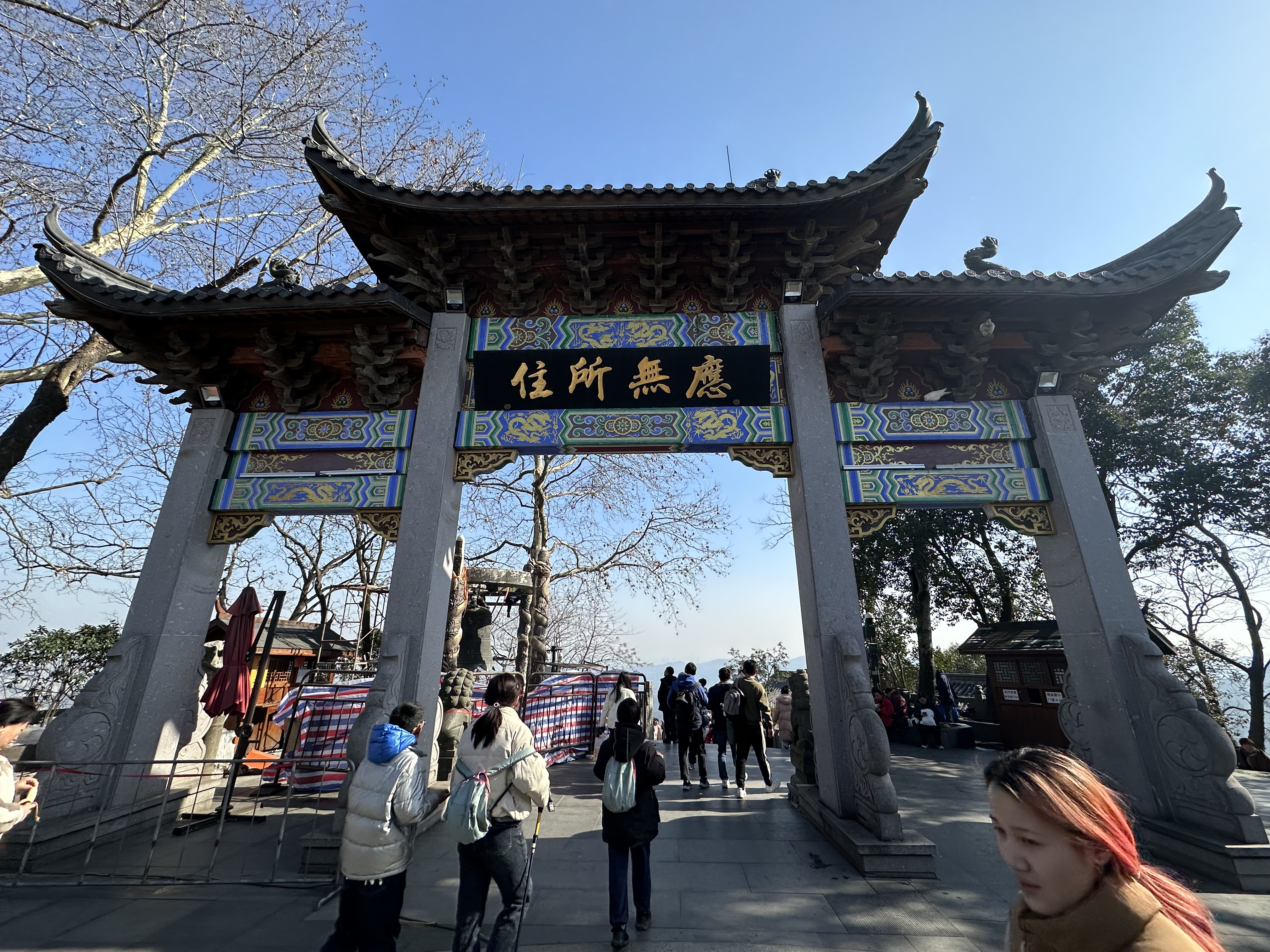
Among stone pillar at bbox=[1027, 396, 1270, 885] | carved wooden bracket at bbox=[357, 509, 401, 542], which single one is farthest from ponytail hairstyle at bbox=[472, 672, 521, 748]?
stone pillar at bbox=[1027, 396, 1270, 885]

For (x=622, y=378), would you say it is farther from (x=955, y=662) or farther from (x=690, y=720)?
(x=955, y=662)

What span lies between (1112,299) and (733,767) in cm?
805

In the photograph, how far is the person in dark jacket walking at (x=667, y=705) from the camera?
9.48 metres

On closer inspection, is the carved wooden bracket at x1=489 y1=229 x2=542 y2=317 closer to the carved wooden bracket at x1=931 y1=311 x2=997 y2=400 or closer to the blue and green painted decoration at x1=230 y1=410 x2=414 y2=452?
the blue and green painted decoration at x1=230 y1=410 x2=414 y2=452

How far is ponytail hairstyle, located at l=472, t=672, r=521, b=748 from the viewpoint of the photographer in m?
3.19

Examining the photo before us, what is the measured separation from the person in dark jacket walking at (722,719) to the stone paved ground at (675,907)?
1955mm

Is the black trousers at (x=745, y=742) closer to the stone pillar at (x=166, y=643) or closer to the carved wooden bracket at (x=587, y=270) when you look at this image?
the carved wooden bracket at (x=587, y=270)

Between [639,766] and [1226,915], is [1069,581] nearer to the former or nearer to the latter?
[1226,915]

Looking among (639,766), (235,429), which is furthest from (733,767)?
(235,429)

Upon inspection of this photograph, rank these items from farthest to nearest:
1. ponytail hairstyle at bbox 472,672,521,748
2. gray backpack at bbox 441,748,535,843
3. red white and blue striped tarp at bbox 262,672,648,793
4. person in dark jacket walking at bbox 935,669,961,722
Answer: person in dark jacket walking at bbox 935,669,961,722 < red white and blue striped tarp at bbox 262,672,648,793 < ponytail hairstyle at bbox 472,672,521,748 < gray backpack at bbox 441,748,535,843

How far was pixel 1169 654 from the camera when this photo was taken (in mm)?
10633

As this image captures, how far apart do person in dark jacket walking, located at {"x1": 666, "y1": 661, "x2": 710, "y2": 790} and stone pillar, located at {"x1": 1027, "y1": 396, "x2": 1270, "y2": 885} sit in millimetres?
4091

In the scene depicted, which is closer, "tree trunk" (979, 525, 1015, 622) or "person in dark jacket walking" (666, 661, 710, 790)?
"person in dark jacket walking" (666, 661, 710, 790)

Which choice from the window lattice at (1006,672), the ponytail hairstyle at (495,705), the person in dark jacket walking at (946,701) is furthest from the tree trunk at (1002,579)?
the ponytail hairstyle at (495,705)
